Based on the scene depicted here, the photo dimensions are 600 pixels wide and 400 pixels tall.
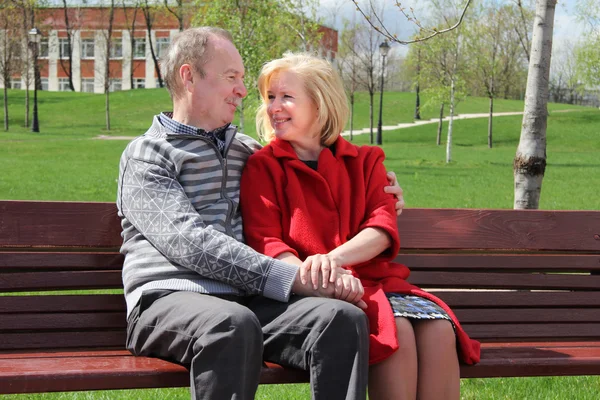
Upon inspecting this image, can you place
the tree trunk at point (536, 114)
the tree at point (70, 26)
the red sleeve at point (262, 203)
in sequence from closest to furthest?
1. the red sleeve at point (262, 203)
2. the tree trunk at point (536, 114)
3. the tree at point (70, 26)

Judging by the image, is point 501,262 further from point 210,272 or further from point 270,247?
point 210,272

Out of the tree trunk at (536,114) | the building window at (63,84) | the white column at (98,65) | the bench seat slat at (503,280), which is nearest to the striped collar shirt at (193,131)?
the bench seat slat at (503,280)

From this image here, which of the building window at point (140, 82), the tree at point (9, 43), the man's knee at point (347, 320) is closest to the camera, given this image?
the man's knee at point (347, 320)

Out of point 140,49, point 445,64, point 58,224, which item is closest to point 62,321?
point 58,224

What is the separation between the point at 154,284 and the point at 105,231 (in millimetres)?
626

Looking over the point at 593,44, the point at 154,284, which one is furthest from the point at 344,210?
the point at 593,44

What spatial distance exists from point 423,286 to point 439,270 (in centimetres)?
12

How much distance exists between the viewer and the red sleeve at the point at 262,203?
10.5ft

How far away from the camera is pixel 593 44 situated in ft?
129

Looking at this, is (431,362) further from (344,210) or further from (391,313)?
(344,210)

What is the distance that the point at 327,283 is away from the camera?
2.99 meters

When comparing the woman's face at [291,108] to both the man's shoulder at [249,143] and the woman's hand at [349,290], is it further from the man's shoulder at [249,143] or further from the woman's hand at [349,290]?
the woman's hand at [349,290]

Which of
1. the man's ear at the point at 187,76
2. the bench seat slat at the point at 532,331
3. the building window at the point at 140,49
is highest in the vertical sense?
the building window at the point at 140,49

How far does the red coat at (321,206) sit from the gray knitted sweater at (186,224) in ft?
0.38
